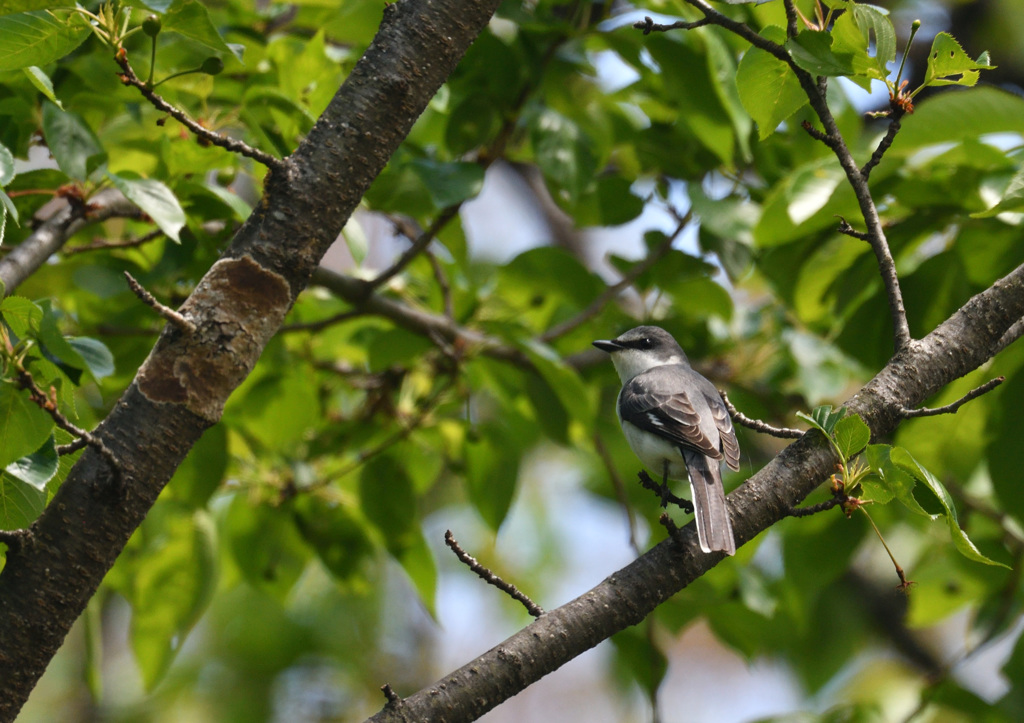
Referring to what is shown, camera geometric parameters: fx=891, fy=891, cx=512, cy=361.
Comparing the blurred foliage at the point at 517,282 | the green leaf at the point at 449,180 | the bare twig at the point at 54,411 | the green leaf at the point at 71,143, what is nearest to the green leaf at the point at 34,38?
the blurred foliage at the point at 517,282

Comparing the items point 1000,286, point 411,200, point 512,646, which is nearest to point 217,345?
point 512,646

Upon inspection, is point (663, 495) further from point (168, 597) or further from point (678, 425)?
point (168, 597)

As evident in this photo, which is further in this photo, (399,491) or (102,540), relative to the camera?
(399,491)

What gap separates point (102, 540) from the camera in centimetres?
186

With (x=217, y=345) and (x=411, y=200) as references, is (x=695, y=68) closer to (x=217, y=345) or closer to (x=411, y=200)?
(x=411, y=200)

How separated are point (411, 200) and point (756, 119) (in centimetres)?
138

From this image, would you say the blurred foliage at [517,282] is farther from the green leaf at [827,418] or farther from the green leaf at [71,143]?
the green leaf at [827,418]

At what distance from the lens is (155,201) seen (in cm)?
244

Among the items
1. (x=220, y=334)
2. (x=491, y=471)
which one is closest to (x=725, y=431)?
(x=491, y=471)

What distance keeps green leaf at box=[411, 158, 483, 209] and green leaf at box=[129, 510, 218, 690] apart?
1.69 m

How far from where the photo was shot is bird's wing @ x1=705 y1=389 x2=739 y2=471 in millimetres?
2918

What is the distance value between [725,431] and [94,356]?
1.97 m

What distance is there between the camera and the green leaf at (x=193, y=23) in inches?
84.0

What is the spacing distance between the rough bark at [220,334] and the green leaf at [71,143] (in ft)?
2.66
